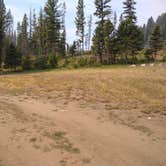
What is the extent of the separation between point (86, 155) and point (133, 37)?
40919mm

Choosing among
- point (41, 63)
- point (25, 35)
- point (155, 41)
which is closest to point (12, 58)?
point (41, 63)

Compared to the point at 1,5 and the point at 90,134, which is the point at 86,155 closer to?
the point at 90,134

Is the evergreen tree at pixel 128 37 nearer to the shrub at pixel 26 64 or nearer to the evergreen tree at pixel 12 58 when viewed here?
the shrub at pixel 26 64

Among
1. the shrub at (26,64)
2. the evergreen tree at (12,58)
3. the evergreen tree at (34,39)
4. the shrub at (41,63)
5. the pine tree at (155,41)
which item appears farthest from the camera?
the evergreen tree at (34,39)

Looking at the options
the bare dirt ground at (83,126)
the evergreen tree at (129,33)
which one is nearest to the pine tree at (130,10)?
the evergreen tree at (129,33)

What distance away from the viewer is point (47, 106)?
16.5 meters

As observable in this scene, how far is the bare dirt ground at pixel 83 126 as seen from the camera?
31.6 feet

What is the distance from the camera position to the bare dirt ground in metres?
9.62

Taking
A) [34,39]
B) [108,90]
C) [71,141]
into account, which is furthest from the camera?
[34,39]

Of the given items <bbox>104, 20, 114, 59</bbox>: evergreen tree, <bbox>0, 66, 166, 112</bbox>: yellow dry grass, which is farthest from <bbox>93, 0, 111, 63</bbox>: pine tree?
<bbox>0, 66, 166, 112</bbox>: yellow dry grass

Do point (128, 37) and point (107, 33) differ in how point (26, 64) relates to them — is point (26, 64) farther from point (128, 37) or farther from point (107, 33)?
point (128, 37)

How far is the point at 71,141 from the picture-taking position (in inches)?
430

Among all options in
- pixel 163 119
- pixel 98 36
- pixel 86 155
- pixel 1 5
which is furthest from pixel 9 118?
pixel 1 5

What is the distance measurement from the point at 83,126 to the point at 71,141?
1996 millimetres
